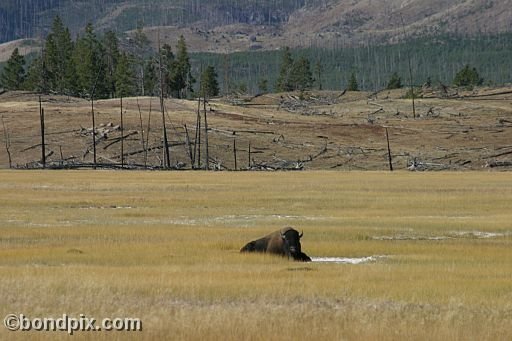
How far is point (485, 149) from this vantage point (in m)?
103

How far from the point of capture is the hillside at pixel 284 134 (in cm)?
9825

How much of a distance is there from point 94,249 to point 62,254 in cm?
168

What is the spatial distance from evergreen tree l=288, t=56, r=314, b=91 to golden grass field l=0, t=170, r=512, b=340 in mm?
134580

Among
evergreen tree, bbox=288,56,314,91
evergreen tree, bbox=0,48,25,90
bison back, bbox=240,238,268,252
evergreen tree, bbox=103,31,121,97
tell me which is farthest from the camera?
evergreen tree, bbox=288,56,314,91

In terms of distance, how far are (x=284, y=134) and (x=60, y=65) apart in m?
67.9

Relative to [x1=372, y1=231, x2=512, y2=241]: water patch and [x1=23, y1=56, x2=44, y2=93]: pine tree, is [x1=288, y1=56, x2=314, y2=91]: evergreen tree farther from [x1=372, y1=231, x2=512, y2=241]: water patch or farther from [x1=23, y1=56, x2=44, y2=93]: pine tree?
[x1=372, y1=231, x2=512, y2=241]: water patch

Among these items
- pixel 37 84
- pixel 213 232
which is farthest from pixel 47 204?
pixel 37 84

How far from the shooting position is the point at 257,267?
2284 centimetres

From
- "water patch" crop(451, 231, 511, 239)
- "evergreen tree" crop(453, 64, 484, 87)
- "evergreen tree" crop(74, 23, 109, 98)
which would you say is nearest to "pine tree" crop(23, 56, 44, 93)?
"evergreen tree" crop(74, 23, 109, 98)

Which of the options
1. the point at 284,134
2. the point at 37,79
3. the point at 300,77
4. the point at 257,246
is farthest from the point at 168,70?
the point at 257,246

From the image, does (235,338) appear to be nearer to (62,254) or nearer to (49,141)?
(62,254)

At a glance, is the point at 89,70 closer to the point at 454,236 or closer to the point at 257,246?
the point at 454,236

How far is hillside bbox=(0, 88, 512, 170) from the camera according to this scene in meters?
98.2

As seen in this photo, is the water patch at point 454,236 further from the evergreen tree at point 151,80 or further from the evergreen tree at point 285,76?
the evergreen tree at point 285,76
